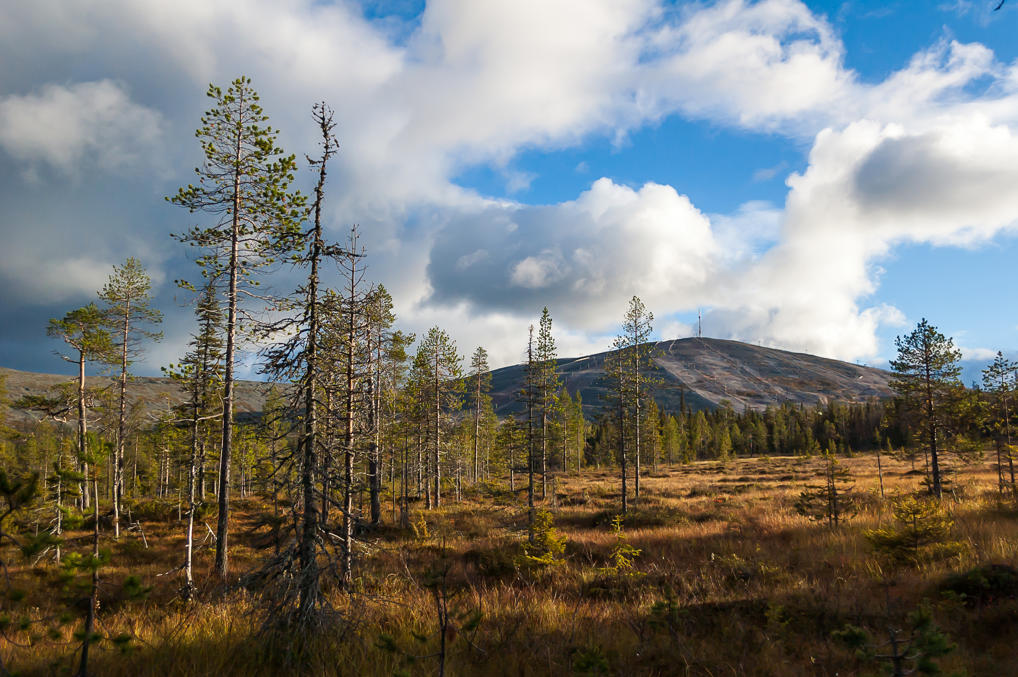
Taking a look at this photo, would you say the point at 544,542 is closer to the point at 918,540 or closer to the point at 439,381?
the point at 918,540

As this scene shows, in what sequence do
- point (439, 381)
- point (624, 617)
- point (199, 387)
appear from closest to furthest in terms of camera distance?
point (624, 617) < point (199, 387) < point (439, 381)

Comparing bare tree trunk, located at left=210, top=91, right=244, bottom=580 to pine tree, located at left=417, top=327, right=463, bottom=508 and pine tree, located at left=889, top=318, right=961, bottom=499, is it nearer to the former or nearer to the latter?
pine tree, located at left=417, top=327, right=463, bottom=508

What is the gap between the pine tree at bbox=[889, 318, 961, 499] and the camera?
75.4 feet

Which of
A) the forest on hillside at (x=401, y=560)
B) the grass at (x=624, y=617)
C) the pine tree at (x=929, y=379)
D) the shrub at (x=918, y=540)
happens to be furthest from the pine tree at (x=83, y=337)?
the pine tree at (x=929, y=379)

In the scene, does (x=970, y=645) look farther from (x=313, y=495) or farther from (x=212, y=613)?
(x=212, y=613)

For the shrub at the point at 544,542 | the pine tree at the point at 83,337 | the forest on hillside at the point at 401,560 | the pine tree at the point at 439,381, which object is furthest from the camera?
the pine tree at the point at 439,381

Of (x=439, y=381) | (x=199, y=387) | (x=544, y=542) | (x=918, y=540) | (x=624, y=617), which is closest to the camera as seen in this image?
(x=624, y=617)

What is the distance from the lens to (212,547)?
20922 mm

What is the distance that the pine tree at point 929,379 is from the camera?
23.0 meters

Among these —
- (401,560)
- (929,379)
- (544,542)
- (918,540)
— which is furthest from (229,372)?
(929,379)

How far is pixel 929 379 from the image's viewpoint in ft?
77.3

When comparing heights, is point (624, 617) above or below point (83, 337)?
below

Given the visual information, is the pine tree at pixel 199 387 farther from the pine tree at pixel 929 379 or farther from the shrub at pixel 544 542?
the pine tree at pixel 929 379

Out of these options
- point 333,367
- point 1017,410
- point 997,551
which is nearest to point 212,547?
point 333,367
